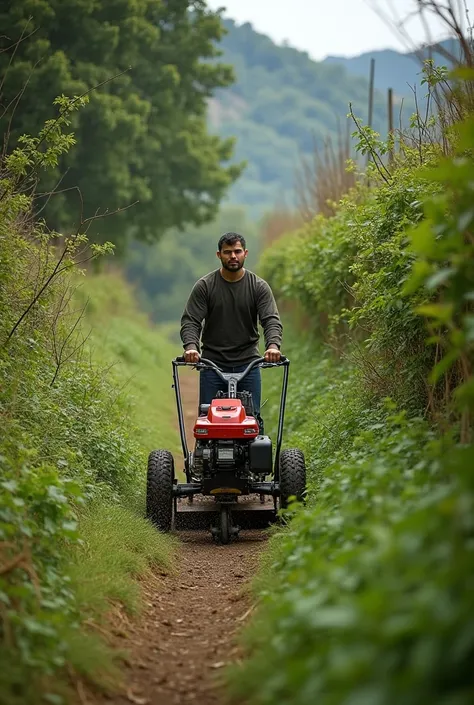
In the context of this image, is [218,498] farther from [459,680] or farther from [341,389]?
[459,680]

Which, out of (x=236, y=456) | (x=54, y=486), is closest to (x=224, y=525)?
(x=236, y=456)

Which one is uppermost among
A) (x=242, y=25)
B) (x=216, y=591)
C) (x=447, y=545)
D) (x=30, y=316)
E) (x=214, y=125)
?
(x=242, y=25)

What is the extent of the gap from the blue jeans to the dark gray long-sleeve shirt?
0.44 ft

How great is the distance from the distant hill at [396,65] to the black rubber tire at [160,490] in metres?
3.84

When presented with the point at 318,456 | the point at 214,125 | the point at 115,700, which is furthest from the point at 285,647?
the point at 214,125

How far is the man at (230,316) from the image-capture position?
8.79 metres

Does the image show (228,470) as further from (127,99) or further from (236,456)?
(127,99)

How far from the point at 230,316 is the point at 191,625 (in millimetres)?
3426

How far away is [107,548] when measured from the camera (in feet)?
22.3

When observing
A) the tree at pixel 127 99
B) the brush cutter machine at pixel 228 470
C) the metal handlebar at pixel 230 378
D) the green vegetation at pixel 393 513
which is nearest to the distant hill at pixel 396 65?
the green vegetation at pixel 393 513

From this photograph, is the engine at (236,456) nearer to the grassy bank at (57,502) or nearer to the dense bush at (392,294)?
the grassy bank at (57,502)

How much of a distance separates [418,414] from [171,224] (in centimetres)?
2057

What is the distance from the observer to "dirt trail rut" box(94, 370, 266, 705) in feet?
16.0

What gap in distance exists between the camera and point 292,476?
8039 mm
